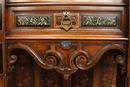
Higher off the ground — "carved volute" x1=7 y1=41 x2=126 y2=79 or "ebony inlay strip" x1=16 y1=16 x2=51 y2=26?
"ebony inlay strip" x1=16 y1=16 x2=51 y2=26

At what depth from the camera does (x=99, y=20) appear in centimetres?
62

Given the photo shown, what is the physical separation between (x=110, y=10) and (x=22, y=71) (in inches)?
23.7

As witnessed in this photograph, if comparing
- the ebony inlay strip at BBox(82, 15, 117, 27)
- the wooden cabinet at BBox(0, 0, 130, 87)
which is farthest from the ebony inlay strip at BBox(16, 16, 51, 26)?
the ebony inlay strip at BBox(82, 15, 117, 27)

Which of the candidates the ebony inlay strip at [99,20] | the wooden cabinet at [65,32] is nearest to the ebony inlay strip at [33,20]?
the wooden cabinet at [65,32]

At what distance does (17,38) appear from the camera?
2.05 ft

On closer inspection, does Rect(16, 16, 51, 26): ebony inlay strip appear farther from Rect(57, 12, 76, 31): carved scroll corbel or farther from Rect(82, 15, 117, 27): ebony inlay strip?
Rect(82, 15, 117, 27): ebony inlay strip

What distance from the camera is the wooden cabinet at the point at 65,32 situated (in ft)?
2.03

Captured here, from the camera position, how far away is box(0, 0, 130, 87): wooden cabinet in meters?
0.62

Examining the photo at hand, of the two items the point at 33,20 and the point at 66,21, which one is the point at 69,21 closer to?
the point at 66,21

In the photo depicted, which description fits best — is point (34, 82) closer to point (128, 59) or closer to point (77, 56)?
point (77, 56)

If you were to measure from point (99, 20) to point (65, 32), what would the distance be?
0.14 m

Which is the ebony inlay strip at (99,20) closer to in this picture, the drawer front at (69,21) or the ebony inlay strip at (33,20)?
the drawer front at (69,21)

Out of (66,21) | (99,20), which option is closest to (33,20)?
(66,21)

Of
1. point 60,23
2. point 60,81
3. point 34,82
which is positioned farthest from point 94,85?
point 60,23
